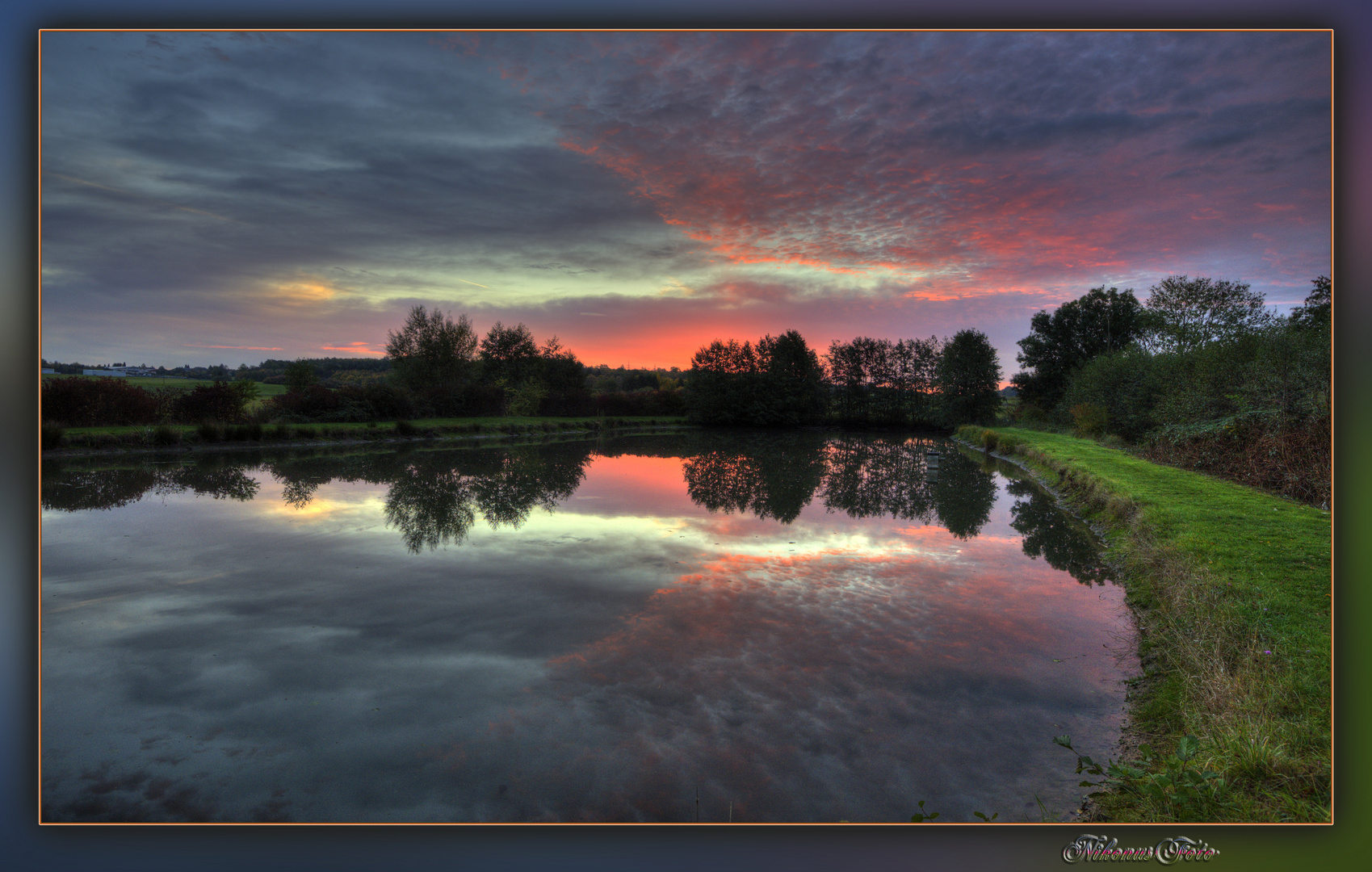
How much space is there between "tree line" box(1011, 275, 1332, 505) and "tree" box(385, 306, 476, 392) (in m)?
35.4

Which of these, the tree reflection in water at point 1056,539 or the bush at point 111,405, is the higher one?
the bush at point 111,405

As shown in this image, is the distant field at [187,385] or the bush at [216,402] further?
the bush at [216,402]

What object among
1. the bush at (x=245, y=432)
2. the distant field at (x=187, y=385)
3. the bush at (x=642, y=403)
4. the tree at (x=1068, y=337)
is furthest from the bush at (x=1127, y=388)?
the bush at (x=245, y=432)

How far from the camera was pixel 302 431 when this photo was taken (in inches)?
969

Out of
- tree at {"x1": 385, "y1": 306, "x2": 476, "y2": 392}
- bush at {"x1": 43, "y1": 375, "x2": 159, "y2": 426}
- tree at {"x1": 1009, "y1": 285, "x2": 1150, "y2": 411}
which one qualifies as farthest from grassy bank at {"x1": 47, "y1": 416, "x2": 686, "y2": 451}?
tree at {"x1": 1009, "y1": 285, "x2": 1150, "y2": 411}

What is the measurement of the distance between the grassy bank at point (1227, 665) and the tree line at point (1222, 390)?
1.01 meters

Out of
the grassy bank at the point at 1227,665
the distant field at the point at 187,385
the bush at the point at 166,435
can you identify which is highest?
the distant field at the point at 187,385

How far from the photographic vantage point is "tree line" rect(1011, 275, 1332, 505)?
9273 mm

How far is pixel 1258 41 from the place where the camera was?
330 centimetres

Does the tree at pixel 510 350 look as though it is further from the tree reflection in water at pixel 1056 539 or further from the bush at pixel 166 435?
the tree reflection in water at pixel 1056 539

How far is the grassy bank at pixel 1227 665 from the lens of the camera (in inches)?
109
